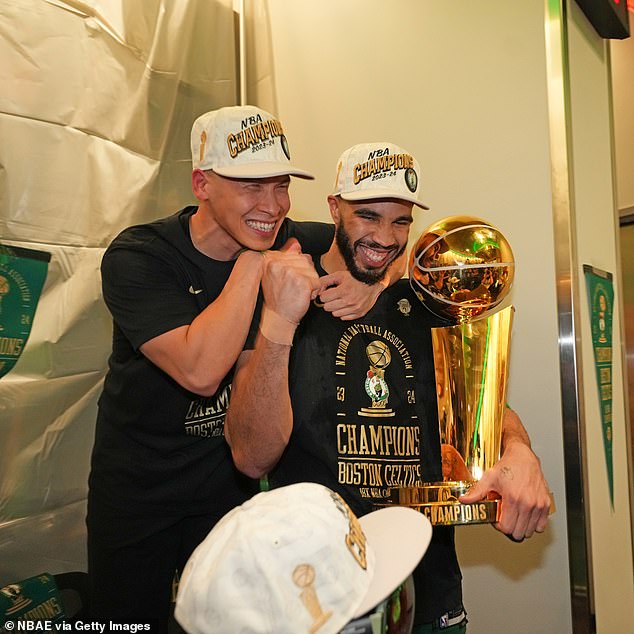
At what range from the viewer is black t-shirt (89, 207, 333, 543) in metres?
1.52

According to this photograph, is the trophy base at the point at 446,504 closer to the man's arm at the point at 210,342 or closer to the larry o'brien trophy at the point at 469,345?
the larry o'brien trophy at the point at 469,345

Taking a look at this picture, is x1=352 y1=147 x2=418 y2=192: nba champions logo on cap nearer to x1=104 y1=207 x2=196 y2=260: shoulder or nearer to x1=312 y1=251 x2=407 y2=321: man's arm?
x1=312 y1=251 x2=407 y2=321: man's arm

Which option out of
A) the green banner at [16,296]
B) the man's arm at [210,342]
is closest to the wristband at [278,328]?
the man's arm at [210,342]

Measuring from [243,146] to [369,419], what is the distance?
63cm

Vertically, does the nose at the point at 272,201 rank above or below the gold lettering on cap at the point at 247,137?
below

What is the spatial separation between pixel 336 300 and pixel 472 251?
10.8 inches

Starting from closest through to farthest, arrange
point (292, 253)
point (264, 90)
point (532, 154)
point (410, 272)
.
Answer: point (292, 253)
point (410, 272)
point (532, 154)
point (264, 90)

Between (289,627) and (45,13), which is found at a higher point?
(45,13)

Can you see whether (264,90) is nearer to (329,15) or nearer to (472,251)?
(329,15)

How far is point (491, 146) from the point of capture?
206cm

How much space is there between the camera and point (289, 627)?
2.26 ft

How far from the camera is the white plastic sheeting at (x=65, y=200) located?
1845 mm

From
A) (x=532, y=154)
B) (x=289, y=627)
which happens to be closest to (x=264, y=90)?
(x=532, y=154)

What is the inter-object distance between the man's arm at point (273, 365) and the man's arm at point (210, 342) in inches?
3.1
